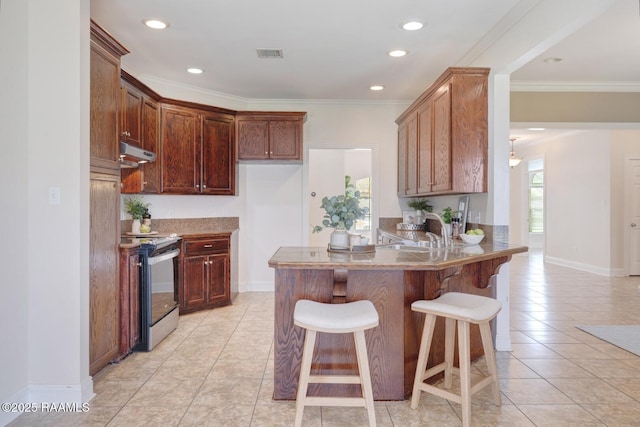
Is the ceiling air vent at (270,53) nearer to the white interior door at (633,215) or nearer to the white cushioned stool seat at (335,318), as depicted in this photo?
the white cushioned stool seat at (335,318)

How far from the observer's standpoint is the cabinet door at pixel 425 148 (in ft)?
13.0

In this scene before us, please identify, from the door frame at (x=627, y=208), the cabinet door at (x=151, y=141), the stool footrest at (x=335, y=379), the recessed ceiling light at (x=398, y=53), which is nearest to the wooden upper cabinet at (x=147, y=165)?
the cabinet door at (x=151, y=141)

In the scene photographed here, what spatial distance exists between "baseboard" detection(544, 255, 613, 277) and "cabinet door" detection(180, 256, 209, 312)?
6.56m

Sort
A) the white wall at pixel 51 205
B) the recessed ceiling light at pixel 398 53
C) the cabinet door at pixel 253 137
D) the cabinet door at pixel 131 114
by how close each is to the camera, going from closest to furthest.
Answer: the white wall at pixel 51 205 < the cabinet door at pixel 131 114 < the recessed ceiling light at pixel 398 53 < the cabinet door at pixel 253 137

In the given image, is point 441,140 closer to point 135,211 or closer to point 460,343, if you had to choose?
point 460,343

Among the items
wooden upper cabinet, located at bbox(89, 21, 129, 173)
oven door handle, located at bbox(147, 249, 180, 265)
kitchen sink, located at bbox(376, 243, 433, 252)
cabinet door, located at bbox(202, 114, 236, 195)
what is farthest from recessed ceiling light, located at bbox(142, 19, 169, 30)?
kitchen sink, located at bbox(376, 243, 433, 252)

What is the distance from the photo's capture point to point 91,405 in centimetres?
239

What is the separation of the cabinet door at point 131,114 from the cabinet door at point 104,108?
512 mm

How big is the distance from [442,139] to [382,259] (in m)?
1.77

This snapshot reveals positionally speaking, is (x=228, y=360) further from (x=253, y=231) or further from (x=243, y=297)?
(x=253, y=231)

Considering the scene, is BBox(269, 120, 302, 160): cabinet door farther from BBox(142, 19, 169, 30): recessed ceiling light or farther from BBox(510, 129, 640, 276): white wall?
BBox(510, 129, 640, 276): white wall

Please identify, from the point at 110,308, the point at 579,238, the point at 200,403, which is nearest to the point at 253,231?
the point at 110,308

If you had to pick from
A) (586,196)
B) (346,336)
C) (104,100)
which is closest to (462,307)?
(346,336)

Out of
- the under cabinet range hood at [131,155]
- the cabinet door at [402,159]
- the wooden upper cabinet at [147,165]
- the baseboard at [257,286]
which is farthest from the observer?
the baseboard at [257,286]
